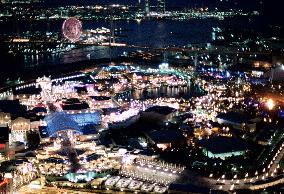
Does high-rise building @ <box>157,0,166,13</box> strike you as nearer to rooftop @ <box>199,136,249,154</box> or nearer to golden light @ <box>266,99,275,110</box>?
golden light @ <box>266,99,275,110</box>

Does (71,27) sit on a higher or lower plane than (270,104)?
higher

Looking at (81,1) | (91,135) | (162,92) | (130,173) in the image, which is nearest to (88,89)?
(162,92)

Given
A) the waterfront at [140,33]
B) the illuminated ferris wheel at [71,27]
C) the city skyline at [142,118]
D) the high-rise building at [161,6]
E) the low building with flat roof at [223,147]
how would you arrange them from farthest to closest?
the high-rise building at [161,6] → the waterfront at [140,33] → the illuminated ferris wheel at [71,27] → the low building with flat roof at [223,147] → the city skyline at [142,118]

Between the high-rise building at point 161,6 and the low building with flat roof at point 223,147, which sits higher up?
the high-rise building at point 161,6

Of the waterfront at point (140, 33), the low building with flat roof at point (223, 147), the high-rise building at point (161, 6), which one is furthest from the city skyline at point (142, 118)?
the high-rise building at point (161, 6)

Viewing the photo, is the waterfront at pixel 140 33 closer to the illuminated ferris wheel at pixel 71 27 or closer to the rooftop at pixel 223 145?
the illuminated ferris wheel at pixel 71 27

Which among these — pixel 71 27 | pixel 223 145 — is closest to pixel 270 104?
pixel 223 145

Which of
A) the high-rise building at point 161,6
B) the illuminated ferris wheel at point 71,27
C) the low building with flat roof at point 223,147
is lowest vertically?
the low building with flat roof at point 223,147

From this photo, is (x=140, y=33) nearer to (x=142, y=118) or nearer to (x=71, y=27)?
(x=71, y=27)

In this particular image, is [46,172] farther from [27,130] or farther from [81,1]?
[81,1]

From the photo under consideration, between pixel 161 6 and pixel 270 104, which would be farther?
pixel 161 6

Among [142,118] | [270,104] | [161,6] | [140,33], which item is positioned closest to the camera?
[142,118]

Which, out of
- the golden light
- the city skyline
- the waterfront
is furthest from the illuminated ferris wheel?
the golden light
